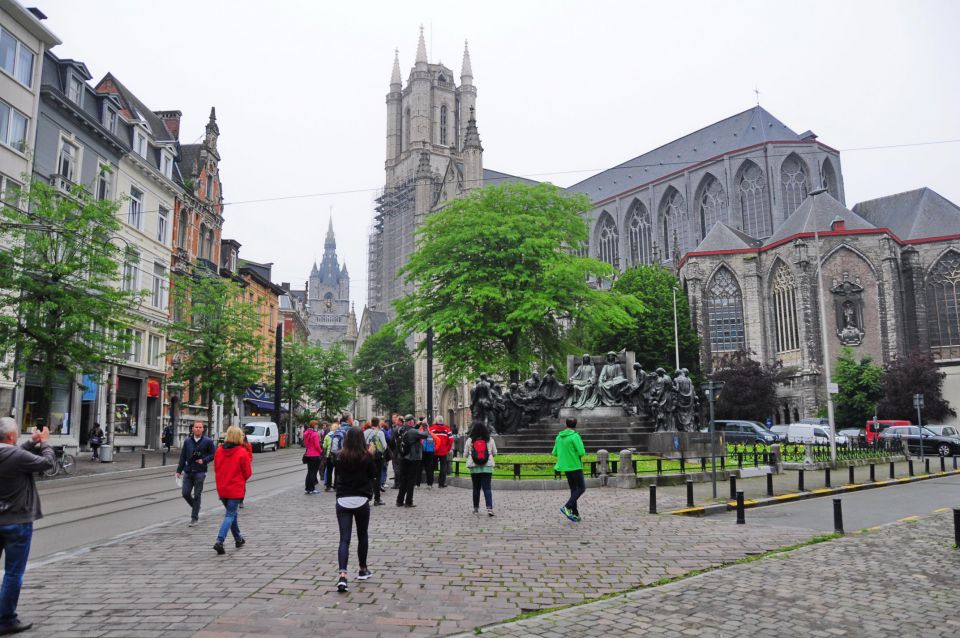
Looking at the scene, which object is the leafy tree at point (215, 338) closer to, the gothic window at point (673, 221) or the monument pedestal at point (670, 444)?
the monument pedestal at point (670, 444)

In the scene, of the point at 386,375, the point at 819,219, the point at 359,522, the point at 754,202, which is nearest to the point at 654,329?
the point at 819,219

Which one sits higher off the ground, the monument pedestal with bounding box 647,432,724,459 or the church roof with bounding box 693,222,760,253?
the church roof with bounding box 693,222,760,253

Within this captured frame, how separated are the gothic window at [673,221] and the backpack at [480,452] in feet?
221

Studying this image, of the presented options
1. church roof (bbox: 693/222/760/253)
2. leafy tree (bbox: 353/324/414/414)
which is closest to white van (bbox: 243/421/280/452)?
leafy tree (bbox: 353/324/414/414)

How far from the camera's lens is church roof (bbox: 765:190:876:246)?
2255 inches

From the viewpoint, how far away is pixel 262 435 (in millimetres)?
34656

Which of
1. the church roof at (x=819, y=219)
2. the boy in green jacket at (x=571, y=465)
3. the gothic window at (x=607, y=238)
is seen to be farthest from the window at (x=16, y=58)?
the gothic window at (x=607, y=238)

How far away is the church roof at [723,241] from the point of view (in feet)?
206

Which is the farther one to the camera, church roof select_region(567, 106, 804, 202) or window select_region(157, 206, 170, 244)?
church roof select_region(567, 106, 804, 202)

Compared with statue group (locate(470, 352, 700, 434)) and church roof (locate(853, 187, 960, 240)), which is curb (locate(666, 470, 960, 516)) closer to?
statue group (locate(470, 352, 700, 434))

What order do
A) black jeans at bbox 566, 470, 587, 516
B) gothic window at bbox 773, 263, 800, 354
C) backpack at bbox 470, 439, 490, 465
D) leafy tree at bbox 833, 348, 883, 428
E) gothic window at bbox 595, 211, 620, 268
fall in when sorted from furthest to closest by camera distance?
gothic window at bbox 595, 211, 620, 268, gothic window at bbox 773, 263, 800, 354, leafy tree at bbox 833, 348, 883, 428, backpack at bbox 470, 439, 490, 465, black jeans at bbox 566, 470, 587, 516

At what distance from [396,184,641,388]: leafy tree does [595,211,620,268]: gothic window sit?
55738 mm

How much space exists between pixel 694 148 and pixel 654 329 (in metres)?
35.0

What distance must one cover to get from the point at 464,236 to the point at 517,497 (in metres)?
14.7
